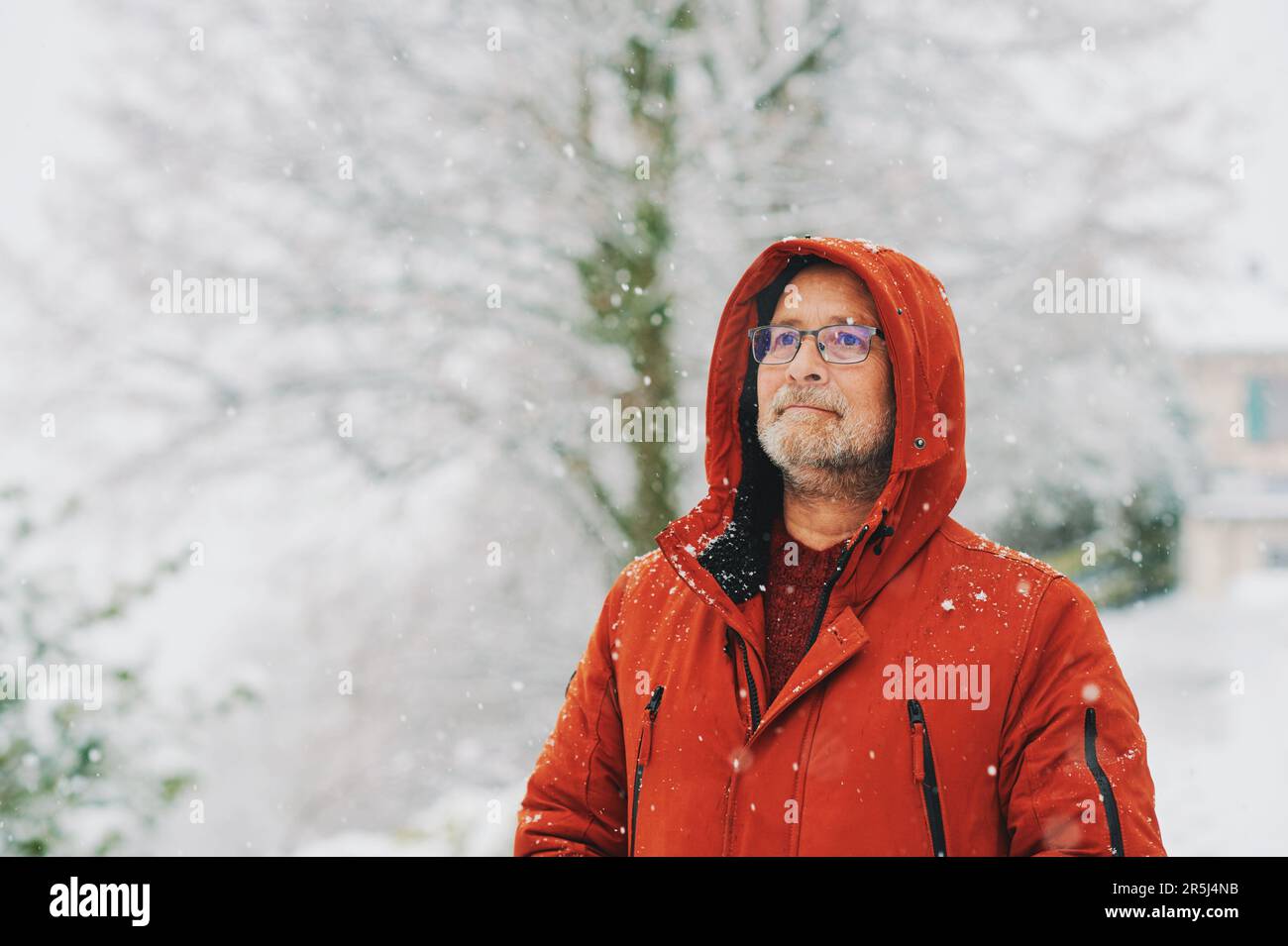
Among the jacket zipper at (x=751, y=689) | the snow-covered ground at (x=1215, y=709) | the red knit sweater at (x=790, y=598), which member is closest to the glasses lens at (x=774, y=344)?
the red knit sweater at (x=790, y=598)

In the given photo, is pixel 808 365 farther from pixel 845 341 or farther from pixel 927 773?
pixel 927 773

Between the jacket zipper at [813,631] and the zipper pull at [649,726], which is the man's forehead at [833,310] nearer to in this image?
the jacket zipper at [813,631]

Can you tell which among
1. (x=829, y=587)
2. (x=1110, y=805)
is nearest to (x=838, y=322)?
(x=829, y=587)

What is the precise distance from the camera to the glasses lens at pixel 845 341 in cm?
193

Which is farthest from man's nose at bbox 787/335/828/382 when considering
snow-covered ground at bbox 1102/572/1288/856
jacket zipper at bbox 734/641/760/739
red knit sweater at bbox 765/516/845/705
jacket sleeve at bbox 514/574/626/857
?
snow-covered ground at bbox 1102/572/1288/856

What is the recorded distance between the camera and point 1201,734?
7398mm

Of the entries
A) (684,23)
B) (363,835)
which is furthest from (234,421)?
(684,23)

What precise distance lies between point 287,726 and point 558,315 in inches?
147

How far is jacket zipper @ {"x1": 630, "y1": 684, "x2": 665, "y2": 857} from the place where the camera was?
173 cm

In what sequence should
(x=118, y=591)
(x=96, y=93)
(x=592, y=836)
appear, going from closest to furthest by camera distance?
(x=592, y=836)
(x=118, y=591)
(x=96, y=93)

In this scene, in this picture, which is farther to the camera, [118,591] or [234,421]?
[234,421]

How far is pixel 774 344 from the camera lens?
199 centimetres

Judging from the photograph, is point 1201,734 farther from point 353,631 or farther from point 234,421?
point 234,421

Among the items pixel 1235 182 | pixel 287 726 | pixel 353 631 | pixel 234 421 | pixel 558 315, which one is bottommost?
pixel 287 726
